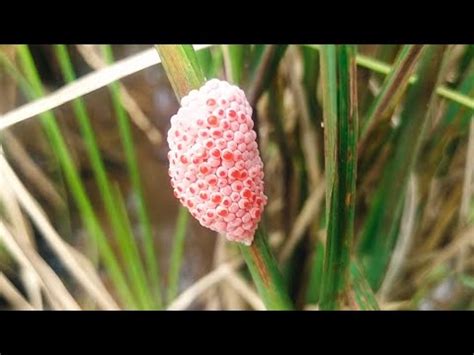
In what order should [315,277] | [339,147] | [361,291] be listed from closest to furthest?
[339,147] < [361,291] < [315,277]

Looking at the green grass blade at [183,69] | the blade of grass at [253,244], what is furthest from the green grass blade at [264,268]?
the green grass blade at [183,69]

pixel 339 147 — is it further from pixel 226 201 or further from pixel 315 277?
pixel 315 277

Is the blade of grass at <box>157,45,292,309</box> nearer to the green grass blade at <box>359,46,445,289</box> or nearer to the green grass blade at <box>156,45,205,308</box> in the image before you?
the green grass blade at <box>156,45,205,308</box>

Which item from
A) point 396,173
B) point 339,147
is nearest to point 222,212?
point 339,147
